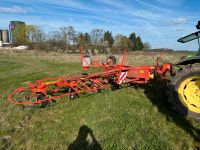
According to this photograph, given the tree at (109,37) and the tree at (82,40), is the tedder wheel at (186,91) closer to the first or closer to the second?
the tree at (82,40)

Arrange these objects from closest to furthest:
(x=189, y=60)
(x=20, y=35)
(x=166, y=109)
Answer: (x=189, y=60), (x=166, y=109), (x=20, y=35)

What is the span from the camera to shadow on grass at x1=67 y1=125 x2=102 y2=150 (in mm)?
4562

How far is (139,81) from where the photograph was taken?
307 inches

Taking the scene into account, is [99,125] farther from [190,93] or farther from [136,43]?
[136,43]

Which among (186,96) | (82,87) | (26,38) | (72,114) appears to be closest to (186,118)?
(186,96)

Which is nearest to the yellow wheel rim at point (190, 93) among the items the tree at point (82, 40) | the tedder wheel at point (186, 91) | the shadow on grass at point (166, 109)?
the tedder wheel at point (186, 91)

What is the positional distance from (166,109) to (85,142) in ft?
8.81

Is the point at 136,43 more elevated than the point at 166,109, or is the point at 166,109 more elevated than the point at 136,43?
the point at 136,43

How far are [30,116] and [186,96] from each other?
12.9 feet

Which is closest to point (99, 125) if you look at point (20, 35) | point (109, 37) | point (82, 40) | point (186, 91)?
point (186, 91)

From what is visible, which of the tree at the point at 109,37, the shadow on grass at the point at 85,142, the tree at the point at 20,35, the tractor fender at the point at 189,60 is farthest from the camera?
the tree at the point at 20,35

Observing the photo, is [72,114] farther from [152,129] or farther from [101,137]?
→ [152,129]

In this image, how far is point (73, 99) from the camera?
25.0 feet

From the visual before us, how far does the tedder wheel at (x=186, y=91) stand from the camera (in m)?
5.82
